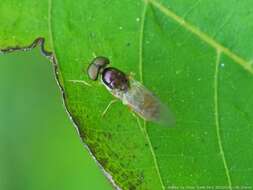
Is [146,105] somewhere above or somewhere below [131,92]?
below

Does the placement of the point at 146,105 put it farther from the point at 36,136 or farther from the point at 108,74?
the point at 36,136

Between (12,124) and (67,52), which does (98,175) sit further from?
(67,52)

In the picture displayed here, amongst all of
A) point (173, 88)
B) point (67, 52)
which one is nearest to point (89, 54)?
point (67, 52)

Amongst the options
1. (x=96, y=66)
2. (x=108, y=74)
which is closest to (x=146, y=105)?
(x=108, y=74)

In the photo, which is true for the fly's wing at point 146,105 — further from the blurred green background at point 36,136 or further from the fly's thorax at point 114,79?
the blurred green background at point 36,136

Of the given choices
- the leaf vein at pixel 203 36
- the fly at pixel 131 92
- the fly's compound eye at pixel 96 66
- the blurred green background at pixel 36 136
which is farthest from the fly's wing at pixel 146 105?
the blurred green background at pixel 36 136

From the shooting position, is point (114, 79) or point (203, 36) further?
point (114, 79)

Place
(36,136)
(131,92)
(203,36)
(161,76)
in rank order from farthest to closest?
(36,136) < (131,92) < (161,76) < (203,36)
